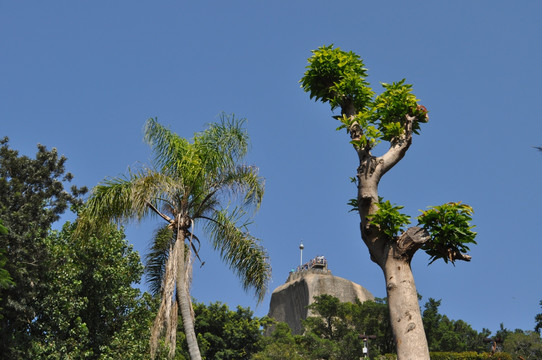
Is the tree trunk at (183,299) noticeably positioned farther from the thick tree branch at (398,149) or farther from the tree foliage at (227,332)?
the tree foliage at (227,332)

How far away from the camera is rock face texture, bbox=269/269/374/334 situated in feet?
186

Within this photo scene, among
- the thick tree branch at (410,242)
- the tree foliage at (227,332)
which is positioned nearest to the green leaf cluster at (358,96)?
the thick tree branch at (410,242)

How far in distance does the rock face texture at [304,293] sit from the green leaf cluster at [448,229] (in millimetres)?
48511

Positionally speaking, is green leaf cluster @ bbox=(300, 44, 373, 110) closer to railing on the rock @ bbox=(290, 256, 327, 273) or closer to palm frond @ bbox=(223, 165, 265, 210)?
palm frond @ bbox=(223, 165, 265, 210)

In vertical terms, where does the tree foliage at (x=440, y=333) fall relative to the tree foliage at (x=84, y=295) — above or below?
above

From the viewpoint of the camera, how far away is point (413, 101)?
29.6 feet

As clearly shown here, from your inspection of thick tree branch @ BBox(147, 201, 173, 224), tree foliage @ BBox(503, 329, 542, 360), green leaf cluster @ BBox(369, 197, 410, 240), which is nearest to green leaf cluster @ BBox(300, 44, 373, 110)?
green leaf cluster @ BBox(369, 197, 410, 240)

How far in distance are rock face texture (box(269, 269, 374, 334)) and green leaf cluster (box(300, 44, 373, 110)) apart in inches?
1851

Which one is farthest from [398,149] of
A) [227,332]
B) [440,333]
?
[440,333]

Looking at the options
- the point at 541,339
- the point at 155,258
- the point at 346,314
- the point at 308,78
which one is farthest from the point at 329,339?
the point at 308,78

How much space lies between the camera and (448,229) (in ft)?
24.3

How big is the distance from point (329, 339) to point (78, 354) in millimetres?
27466

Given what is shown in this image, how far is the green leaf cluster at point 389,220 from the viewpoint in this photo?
24.8 ft

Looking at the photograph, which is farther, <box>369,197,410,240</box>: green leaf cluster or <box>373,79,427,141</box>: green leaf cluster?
<box>373,79,427,141</box>: green leaf cluster
